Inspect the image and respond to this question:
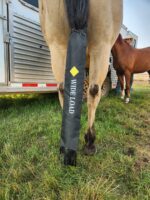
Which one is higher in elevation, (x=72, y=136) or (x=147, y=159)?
(x=72, y=136)

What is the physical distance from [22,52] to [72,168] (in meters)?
2.60

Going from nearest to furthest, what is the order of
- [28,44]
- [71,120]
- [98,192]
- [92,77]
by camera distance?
[98,192]
[71,120]
[92,77]
[28,44]

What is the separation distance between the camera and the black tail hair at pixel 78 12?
195 cm

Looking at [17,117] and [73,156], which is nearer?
[73,156]

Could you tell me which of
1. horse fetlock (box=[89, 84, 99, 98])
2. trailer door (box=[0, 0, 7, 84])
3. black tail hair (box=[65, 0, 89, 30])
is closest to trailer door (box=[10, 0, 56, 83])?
trailer door (box=[0, 0, 7, 84])

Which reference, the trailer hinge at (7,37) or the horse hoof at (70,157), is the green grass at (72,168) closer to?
the horse hoof at (70,157)

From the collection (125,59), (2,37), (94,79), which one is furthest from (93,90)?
(125,59)

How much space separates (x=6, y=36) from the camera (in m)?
3.80

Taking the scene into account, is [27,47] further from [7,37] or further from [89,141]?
[89,141]

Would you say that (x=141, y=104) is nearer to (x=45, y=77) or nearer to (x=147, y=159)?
(x=45, y=77)

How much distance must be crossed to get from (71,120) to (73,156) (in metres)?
0.27

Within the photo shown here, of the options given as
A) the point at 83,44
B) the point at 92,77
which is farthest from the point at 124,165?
the point at 83,44

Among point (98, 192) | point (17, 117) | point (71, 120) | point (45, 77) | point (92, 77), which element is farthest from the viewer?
point (45, 77)

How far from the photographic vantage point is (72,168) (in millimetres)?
2004
